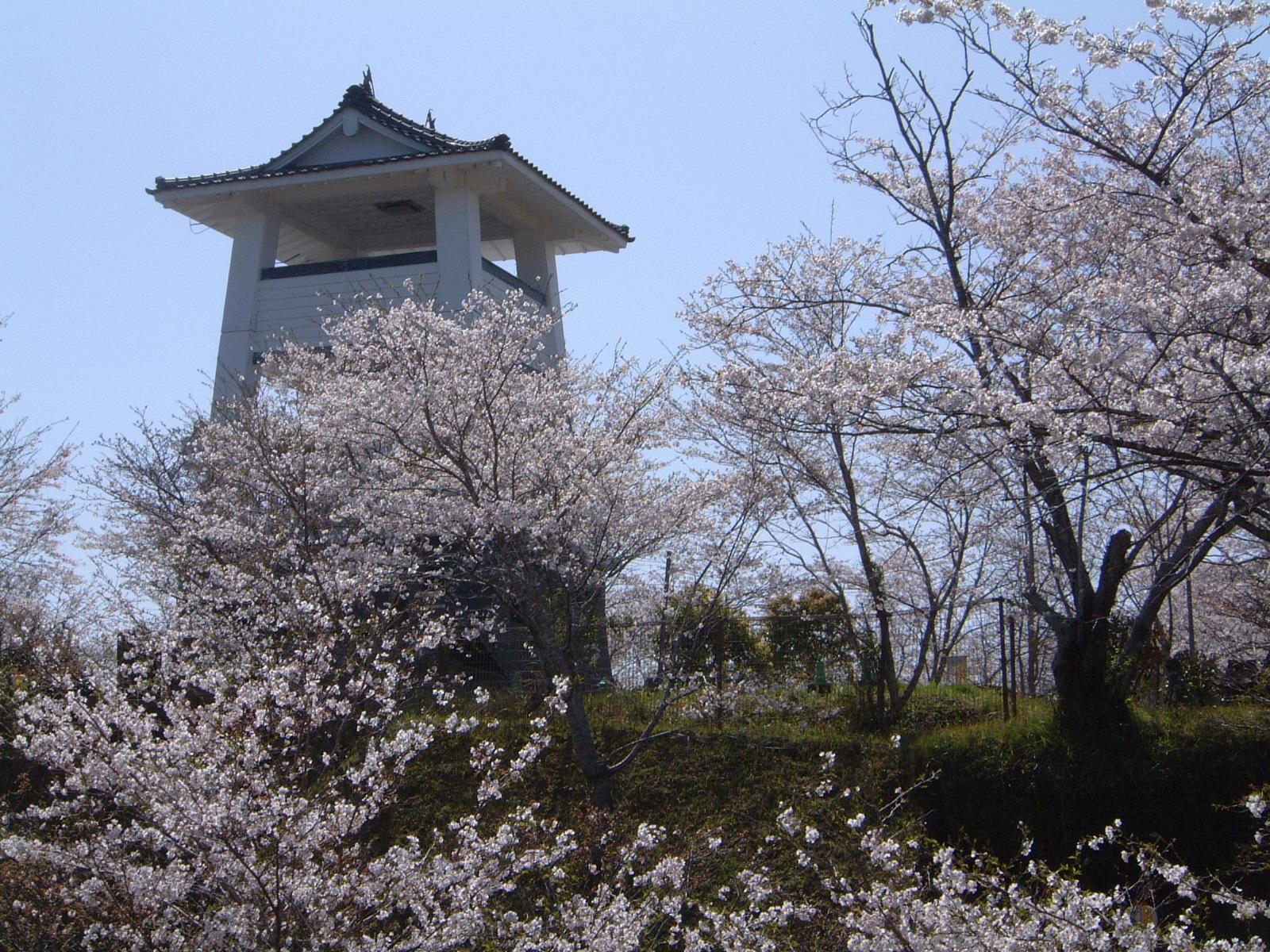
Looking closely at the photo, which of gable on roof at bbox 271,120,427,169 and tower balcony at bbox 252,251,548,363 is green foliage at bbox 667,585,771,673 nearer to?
Result: tower balcony at bbox 252,251,548,363

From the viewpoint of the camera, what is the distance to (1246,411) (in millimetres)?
6504

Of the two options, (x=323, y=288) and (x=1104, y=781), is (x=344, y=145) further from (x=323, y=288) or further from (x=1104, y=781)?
(x=1104, y=781)

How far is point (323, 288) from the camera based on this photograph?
1541cm

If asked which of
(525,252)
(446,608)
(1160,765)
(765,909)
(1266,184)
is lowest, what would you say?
(765,909)

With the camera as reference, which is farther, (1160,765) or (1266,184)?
(1160,765)

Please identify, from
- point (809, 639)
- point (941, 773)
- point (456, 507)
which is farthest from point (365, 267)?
point (941, 773)

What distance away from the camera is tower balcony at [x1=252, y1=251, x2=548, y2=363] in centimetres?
1503

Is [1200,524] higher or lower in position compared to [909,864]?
higher

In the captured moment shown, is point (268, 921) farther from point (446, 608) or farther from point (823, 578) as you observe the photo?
point (823, 578)

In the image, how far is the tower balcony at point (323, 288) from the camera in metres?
15.0

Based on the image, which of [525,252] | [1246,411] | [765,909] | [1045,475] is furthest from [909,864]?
[525,252]

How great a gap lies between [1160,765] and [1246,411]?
3106 millimetres

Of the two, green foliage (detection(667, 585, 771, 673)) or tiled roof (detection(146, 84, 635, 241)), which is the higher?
tiled roof (detection(146, 84, 635, 241))

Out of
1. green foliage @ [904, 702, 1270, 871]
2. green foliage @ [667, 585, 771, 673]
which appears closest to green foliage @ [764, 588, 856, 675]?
green foliage @ [667, 585, 771, 673]
